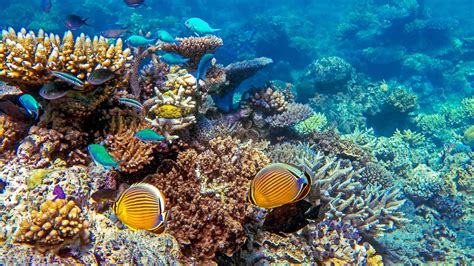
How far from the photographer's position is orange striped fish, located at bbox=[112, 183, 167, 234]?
2.20m

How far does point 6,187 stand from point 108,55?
70.3 inches

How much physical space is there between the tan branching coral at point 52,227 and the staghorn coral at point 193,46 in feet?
10.7

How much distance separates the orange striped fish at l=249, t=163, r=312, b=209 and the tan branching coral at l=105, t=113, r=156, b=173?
1762 millimetres

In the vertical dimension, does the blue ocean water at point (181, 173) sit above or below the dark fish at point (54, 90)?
below

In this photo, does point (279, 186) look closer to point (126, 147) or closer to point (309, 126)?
point (126, 147)

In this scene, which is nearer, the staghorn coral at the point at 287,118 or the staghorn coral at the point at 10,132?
the staghorn coral at the point at 10,132

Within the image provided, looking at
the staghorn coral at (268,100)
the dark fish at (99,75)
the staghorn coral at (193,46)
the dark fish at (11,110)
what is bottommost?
the staghorn coral at (268,100)

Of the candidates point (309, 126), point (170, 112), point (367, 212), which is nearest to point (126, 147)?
point (170, 112)

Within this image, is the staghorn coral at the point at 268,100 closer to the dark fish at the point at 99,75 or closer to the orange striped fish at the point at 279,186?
the dark fish at the point at 99,75

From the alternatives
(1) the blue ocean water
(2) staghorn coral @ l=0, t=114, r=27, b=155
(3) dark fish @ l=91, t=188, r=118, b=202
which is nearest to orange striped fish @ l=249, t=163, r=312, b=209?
(1) the blue ocean water

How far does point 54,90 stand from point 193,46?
8.31 ft

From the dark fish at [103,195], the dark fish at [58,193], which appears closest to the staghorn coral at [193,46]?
the dark fish at [103,195]

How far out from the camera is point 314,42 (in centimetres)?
2508

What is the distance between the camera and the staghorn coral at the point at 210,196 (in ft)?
10.1
